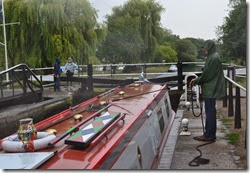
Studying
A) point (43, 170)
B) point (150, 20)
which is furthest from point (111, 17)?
point (43, 170)

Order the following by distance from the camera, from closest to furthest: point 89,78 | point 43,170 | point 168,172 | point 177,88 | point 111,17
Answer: point 43,170, point 168,172, point 111,17, point 89,78, point 177,88

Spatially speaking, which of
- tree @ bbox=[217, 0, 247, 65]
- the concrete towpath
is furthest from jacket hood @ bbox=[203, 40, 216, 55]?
the concrete towpath

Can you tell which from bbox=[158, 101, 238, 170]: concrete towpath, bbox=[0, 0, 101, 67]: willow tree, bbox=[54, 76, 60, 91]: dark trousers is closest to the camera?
bbox=[158, 101, 238, 170]: concrete towpath

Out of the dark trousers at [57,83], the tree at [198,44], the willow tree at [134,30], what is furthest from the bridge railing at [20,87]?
the tree at [198,44]

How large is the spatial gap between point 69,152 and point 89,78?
3.65 feet

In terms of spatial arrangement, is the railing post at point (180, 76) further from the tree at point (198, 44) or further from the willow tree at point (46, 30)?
the willow tree at point (46, 30)

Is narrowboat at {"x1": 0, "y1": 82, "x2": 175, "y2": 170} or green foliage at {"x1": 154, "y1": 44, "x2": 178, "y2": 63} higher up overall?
green foliage at {"x1": 154, "y1": 44, "x2": 178, "y2": 63}

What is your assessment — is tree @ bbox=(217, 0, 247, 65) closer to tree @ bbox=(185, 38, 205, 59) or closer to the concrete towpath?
tree @ bbox=(185, 38, 205, 59)

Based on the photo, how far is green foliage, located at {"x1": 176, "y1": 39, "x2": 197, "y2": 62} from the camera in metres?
2.45

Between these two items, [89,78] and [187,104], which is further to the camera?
[187,104]

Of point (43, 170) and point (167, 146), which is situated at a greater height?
point (43, 170)

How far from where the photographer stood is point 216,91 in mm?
3273

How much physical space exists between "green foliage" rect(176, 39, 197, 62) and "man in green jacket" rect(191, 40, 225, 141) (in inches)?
14.0

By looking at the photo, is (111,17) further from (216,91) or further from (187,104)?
(187,104)
